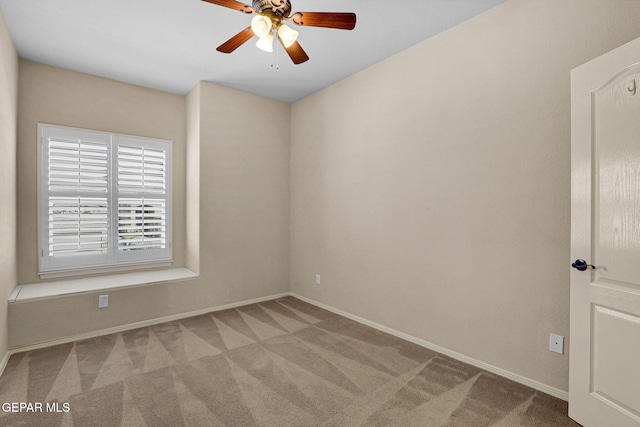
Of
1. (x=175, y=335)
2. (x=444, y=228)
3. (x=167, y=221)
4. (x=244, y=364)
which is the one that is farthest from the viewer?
(x=167, y=221)

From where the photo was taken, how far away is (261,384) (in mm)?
2219

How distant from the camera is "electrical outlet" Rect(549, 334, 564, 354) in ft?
6.63

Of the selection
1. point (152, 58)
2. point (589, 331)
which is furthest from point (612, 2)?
point (152, 58)

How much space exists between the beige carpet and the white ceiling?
2811 mm

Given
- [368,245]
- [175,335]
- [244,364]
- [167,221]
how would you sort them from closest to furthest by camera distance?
[244,364] → [175,335] → [368,245] → [167,221]

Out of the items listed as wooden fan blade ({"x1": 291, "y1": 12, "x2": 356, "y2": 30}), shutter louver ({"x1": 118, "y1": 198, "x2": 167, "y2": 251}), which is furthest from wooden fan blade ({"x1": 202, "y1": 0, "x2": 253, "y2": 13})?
shutter louver ({"x1": 118, "y1": 198, "x2": 167, "y2": 251})

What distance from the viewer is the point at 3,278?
2520 mm

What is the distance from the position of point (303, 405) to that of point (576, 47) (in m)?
2.90

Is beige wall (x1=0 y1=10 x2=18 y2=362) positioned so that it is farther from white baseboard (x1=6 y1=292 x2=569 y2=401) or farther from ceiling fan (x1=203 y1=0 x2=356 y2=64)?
ceiling fan (x1=203 y1=0 x2=356 y2=64)

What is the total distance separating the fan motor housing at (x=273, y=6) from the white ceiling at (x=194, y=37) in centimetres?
60

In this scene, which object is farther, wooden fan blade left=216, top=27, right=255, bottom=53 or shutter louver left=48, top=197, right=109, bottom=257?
shutter louver left=48, top=197, right=109, bottom=257

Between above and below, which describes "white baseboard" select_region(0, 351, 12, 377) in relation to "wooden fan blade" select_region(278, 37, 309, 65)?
below

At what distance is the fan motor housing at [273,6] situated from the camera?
1.80 meters

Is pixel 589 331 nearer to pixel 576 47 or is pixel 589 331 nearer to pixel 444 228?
pixel 444 228
